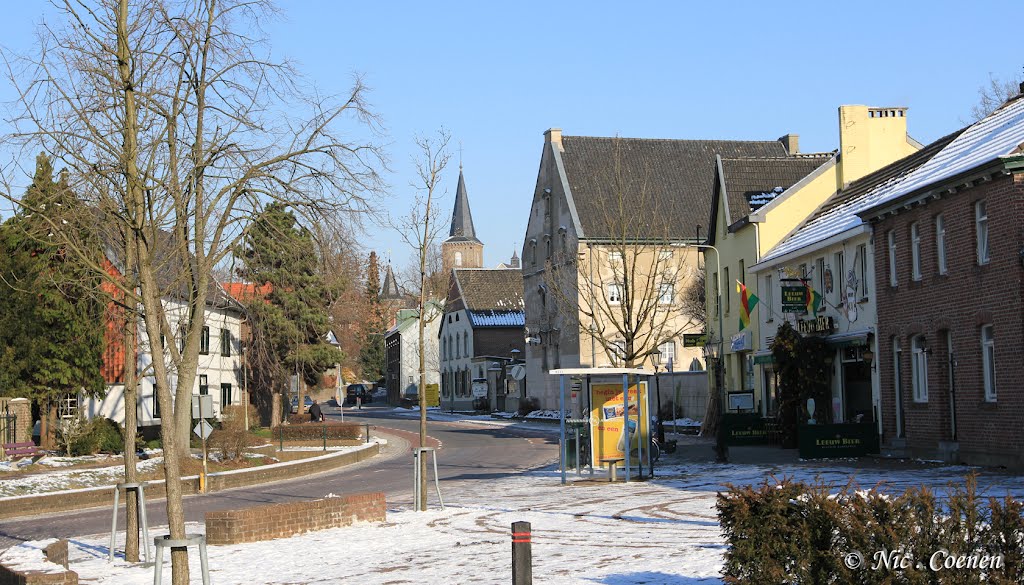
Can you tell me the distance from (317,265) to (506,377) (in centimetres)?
6480

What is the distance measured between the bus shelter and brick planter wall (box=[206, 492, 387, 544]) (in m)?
7.09

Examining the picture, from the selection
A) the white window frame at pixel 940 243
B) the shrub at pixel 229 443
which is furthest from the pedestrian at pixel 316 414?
the white window frame at pixel 940 243

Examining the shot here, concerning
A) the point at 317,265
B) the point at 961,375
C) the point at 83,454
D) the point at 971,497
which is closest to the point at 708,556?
the point at 971,497

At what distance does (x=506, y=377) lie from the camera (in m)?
79.0

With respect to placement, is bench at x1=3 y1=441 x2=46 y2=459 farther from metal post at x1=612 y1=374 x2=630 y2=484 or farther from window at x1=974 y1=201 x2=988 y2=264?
window at x1=974 y1=201 x2=988 y2=264

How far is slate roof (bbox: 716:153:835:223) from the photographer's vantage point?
42469mm

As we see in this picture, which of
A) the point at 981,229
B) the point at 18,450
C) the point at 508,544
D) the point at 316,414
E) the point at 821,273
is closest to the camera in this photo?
the point at 508,544

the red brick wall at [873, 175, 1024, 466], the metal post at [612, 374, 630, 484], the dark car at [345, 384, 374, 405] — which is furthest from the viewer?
the dark car at [345, 384, 374, 405]

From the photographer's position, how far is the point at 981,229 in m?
24.1

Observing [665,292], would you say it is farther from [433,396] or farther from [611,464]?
[433,396]

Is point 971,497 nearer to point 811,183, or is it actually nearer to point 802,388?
point 802,388

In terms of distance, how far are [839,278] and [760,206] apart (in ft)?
29.8

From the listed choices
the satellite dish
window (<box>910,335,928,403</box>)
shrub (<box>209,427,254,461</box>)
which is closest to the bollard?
window (<box>910,335,928,403</box>)

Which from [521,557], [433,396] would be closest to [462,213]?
[433,396]
